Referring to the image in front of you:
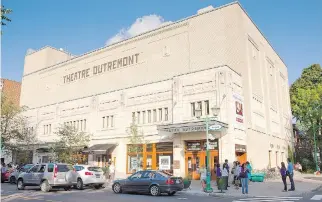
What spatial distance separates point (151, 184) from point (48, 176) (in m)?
6.95

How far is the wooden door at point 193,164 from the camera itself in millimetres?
27298

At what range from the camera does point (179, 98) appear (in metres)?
29.5

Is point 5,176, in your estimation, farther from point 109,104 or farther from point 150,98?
point 150,98

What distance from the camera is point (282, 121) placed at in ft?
145

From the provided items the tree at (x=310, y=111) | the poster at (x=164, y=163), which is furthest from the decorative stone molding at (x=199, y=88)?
the tree at (x=310, y=111)

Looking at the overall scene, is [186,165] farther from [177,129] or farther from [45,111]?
[45,111]

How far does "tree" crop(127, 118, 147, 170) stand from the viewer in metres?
30.1

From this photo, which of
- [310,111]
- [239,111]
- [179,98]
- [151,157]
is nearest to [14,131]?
[151,157]

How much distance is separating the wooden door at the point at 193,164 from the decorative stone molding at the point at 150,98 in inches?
251

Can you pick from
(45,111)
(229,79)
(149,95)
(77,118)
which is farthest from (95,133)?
(229,79)

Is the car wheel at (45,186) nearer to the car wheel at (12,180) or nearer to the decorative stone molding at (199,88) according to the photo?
the car wheel at (12,180)

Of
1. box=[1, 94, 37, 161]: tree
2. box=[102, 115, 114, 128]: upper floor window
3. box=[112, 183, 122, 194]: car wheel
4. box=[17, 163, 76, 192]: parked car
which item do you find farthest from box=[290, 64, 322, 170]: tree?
box=[1, 94, 37, 161]: tree

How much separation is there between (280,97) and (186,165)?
938 inches

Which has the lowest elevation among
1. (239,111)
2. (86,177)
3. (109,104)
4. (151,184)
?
(151,184)
